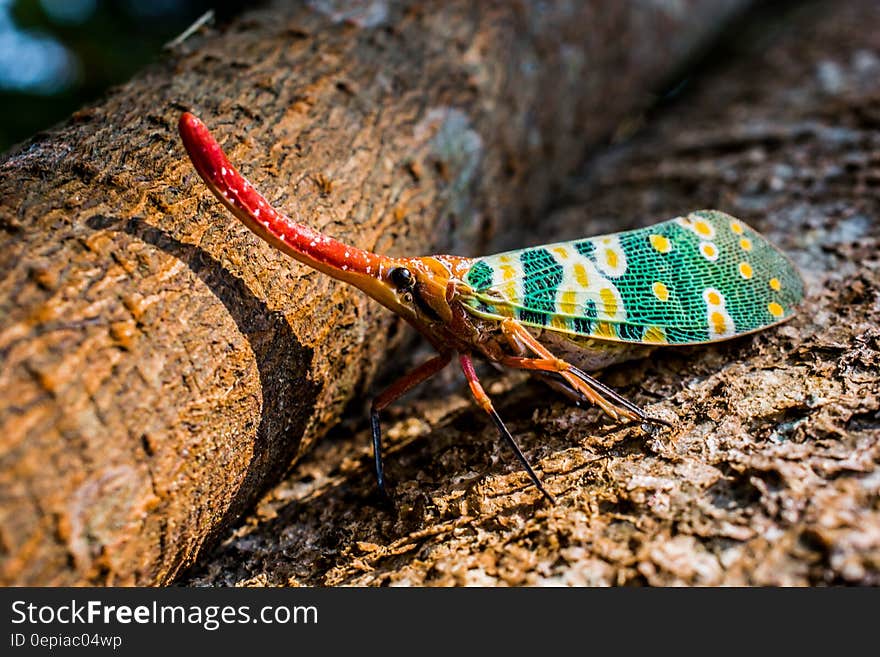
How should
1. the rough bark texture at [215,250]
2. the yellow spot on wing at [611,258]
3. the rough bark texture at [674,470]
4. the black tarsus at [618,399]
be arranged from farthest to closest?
the yellow spot on wing at [611,258] → the black tarsus at [618,399] → the rough bark texture at [674,470] → the rough bark texture at [215,250]

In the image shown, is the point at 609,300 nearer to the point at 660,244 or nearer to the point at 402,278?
the point at 660,244

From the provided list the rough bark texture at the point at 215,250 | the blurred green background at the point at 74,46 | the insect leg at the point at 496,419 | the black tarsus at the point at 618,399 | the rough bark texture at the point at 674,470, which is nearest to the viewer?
the rough bark texture at the point at 215,250

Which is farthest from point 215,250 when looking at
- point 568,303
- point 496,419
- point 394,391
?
point 568,303

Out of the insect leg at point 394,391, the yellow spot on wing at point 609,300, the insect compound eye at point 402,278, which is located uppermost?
the insect compound eye at point 402,278

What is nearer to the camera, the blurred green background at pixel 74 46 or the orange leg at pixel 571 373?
the orange leg at pixel 571 373

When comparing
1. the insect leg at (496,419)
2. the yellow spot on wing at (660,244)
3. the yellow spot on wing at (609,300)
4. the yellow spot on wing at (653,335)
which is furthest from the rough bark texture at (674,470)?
the yellow spot on wing at (660,244)

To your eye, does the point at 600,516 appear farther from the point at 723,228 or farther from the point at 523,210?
the point at 523,210

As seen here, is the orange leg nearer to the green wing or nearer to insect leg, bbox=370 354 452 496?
the green wing

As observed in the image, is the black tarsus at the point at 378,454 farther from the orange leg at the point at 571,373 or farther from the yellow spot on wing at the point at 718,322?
the yellow spot on wing at the point at 718,322
